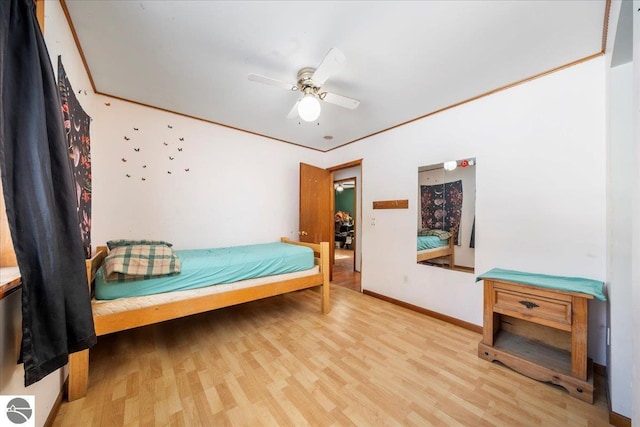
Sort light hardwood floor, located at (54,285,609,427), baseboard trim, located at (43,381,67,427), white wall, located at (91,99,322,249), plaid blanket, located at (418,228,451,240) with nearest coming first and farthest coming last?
1. baseboard trim, located at (43,381,67,427)
2. light hardwood floor, located at (54,285,609,427)
3. white wall, located at (91,99,322,249)
4. plaid blanket, located at (418,228,451,240)

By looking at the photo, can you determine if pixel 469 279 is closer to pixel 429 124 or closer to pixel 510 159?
pixel 510 159

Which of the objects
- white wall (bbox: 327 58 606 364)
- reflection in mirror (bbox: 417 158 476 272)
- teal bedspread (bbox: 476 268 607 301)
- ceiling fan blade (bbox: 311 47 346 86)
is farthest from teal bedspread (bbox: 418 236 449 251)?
ceiling fan blade (bbox: 311 47 346 86)

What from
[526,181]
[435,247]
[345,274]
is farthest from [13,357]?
[345,274]

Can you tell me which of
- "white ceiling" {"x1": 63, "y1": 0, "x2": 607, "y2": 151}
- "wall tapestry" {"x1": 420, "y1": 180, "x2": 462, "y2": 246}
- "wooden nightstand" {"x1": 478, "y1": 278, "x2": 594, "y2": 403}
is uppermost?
"white ceiling" {"x1": 63, "y1": 0, "x2": 607, "y2": 151}

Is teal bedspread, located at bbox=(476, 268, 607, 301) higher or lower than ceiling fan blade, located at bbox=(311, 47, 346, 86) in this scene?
lower

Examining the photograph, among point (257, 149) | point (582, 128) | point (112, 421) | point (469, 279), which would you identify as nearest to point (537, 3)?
point (582, 128)

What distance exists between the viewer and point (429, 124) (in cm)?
272

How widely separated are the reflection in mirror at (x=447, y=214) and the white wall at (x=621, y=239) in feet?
3.17

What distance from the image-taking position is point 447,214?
2.54 m

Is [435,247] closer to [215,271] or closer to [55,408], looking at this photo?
[215,271]

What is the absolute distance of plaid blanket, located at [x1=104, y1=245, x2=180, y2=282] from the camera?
5.28 ft

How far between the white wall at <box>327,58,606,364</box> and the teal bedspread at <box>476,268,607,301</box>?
0.11m

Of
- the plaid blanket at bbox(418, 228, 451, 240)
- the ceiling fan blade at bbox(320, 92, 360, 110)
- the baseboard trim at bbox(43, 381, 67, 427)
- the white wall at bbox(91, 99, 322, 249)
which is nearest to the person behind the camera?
the baseboard trim at bbox(43, 381, 67, 427)

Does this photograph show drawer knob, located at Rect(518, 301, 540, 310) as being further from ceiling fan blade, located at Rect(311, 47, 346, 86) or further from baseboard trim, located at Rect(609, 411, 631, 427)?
ceiling fan blade, located at Rect(311, 47, 346, 86)
